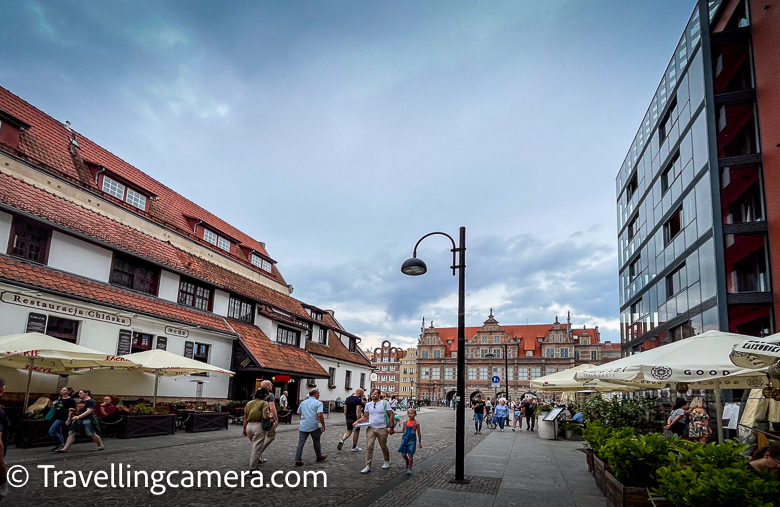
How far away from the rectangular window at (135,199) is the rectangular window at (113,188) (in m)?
0.35

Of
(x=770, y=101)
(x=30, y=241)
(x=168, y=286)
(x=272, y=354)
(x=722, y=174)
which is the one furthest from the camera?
(x=272, y=354)

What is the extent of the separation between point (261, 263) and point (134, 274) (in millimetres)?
13191

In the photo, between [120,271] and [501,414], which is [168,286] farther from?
[501,414]

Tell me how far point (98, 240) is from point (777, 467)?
20.0 meters

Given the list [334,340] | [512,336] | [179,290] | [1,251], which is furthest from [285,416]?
[512,336]

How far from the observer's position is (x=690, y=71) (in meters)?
22.4

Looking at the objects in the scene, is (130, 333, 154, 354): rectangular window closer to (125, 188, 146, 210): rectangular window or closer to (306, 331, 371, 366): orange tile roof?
(125, 188, 146, 210): rectangular window

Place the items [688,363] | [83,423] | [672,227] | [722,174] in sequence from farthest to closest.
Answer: [672,227], [722,174], [83,423], [688,363]

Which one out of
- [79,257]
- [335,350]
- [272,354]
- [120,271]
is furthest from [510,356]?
[79,257]

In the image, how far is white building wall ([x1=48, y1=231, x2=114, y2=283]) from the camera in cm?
1770

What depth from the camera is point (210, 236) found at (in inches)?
1158

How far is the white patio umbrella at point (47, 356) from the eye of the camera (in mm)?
13055

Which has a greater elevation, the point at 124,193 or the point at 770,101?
the point at 770,101

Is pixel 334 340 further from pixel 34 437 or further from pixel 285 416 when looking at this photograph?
pixel 34 437
